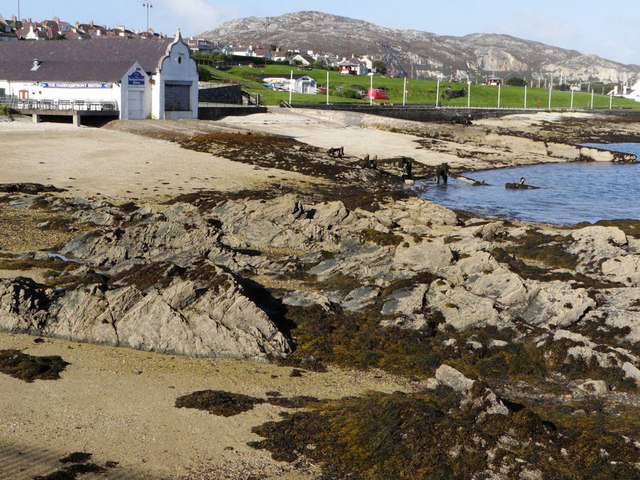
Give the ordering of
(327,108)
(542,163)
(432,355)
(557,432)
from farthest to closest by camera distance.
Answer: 1. (327,108)
2. (542,163)
3. (432,355)
4. (557,432)

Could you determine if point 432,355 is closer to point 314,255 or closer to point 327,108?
point 314,255

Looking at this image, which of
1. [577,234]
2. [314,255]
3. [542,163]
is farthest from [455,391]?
[542,163]

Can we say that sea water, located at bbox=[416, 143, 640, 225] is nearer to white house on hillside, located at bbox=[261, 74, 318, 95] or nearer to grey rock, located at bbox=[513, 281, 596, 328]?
grey rock, located at bbox=[513, 281, 596, 328]

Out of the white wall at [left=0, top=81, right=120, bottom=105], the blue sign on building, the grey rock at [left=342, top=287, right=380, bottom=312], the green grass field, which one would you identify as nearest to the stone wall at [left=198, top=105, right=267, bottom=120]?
the blue sign on building

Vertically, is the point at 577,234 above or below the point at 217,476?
above

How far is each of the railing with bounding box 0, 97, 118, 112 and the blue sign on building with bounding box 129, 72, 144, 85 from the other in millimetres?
1923

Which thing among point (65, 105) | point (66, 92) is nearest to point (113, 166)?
point (65, 105)

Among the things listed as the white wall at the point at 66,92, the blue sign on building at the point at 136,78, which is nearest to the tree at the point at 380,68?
the blue sign on building at the point at 136,78

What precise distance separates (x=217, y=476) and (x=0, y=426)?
3.56 metres

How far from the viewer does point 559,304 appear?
16.3 meters

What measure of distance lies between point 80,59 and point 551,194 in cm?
3572

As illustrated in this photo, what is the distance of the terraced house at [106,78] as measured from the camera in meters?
52.0

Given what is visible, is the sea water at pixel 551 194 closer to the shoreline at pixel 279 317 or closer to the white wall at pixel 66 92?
the shoreline at pixel 279 317

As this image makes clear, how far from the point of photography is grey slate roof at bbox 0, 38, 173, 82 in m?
53.9
